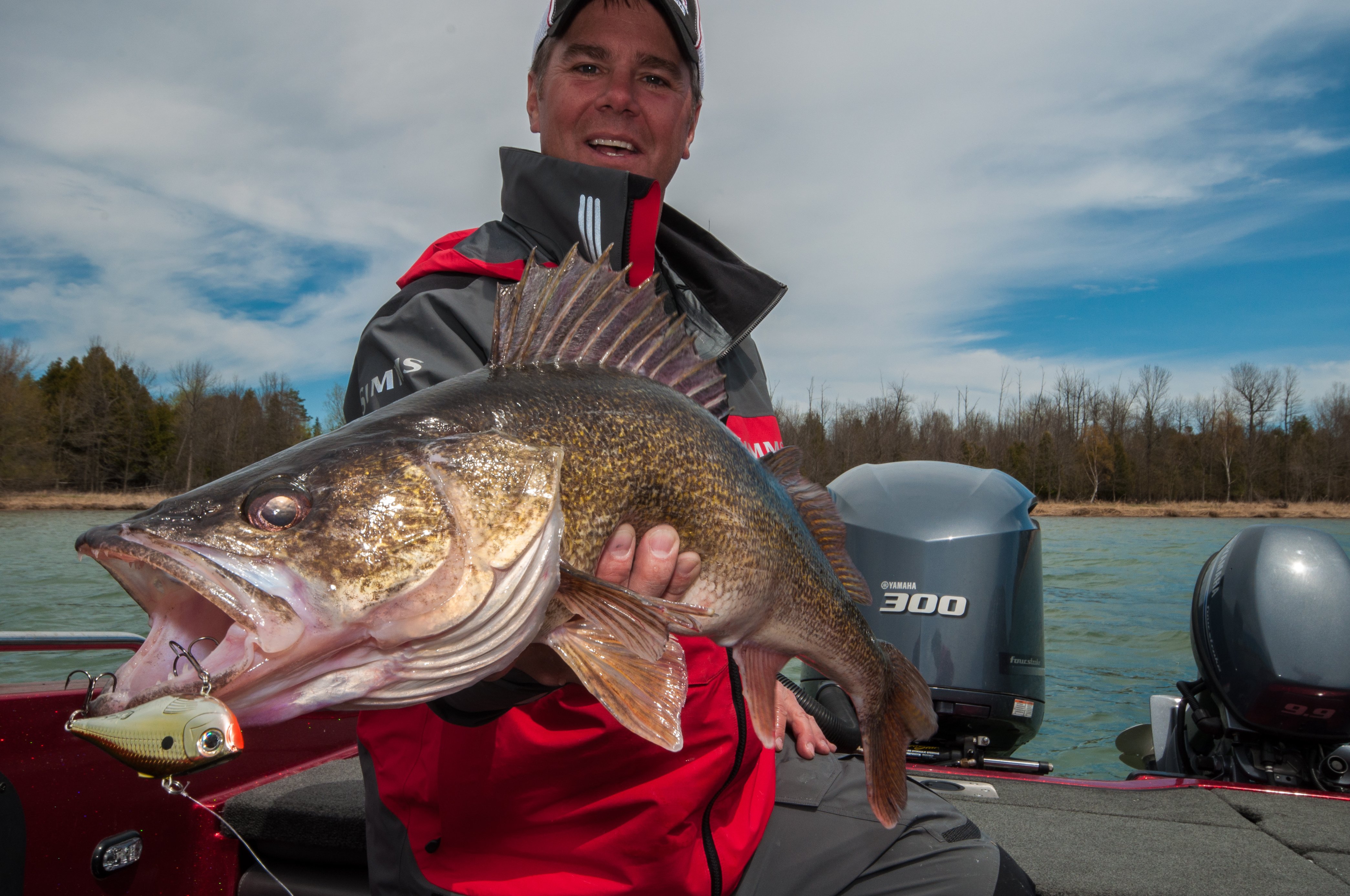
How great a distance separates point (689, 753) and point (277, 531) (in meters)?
1.17

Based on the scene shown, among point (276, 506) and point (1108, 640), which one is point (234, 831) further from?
point (1108, 640)

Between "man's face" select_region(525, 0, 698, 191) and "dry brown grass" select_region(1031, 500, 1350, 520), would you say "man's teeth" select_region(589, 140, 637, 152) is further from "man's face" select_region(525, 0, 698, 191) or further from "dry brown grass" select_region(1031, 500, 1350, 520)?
"dry brown grass" select_region(1031, 500, 1350, 520)

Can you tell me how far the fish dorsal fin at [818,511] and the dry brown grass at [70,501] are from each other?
3807cm

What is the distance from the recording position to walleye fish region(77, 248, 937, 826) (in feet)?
3.41

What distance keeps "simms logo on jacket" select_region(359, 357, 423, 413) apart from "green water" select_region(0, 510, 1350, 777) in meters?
2.32

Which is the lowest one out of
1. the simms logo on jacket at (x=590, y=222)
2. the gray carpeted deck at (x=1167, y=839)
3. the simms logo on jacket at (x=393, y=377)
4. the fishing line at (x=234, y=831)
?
the gray carpeted deck at (x=1167, y=839)

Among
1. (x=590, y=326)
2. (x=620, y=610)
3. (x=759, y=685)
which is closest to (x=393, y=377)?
(x=590, y=326)

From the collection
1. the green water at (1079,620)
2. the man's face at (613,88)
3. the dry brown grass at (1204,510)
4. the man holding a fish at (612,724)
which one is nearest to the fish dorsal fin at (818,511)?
the man holding a fish at (612,724)

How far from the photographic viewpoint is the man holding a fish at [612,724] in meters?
1.75

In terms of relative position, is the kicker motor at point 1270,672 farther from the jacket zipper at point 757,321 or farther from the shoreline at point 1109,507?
the shoreline at point 1109,507

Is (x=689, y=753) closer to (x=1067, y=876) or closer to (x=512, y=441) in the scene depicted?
(x=512, y=441)

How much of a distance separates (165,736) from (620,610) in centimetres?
68

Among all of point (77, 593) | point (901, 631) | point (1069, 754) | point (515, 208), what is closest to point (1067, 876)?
point (901, 631)

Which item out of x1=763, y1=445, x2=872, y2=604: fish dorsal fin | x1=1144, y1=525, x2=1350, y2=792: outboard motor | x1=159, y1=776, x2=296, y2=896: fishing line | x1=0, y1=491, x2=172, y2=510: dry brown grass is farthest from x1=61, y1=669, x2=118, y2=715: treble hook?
x1=0, y1=491, x2=172, y2=510: dry brown grass
